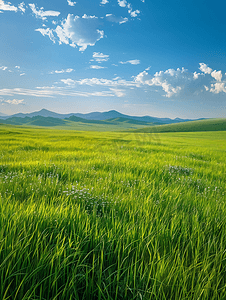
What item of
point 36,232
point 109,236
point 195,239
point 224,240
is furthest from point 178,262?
point 36,232

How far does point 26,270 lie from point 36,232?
1.82 feet

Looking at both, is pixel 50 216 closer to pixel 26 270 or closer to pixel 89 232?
pixel 89 232

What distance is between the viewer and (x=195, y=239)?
2180 millimetres

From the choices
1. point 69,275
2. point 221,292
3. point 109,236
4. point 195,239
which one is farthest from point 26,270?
point 195,239

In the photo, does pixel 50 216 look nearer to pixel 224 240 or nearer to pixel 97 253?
pixel 97 253

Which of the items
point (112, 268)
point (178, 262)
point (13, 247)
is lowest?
point (112, 268)

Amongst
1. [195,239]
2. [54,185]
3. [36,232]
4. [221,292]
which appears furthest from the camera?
[54,185]

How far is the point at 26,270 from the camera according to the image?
151 cm

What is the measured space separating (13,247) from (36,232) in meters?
0.38

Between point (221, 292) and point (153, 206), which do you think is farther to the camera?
point (153, 206)

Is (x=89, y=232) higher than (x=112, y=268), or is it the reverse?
(x=89, y=232)

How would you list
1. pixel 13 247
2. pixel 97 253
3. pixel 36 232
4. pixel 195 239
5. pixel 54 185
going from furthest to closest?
pixel 54 185, pixel 195 239, pixel 36 232, pixel 97 253, pixel 13 247

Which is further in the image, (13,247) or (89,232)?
(89,232)

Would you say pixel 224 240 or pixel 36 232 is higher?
pixel 36 232
